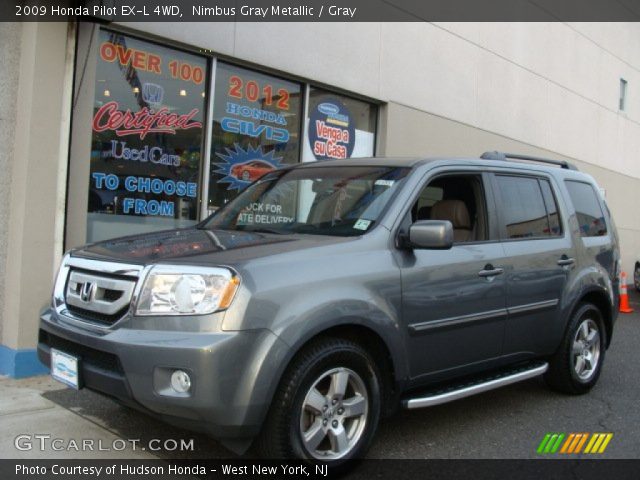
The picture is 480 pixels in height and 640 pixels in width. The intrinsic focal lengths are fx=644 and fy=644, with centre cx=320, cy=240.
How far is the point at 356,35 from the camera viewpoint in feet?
29.4

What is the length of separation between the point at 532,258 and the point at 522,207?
1.39 feet

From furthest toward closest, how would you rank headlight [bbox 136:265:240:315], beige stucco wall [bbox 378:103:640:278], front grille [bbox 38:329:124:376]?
beige stucco wall [bbox 378:103:640:278], front grille [bbox 38:329:124:376], headlight [bbox 136:265:240:315]

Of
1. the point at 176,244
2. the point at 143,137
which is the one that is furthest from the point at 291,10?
the point at 176,244

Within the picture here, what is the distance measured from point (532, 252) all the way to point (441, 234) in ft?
4.72

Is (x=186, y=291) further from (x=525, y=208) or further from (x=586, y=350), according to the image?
(x=586, y=350)

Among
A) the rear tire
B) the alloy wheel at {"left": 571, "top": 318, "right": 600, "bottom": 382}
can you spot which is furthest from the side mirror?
the alloy wheel at {"left": 571, "top": 318, "right": 600, "bottom": 382}

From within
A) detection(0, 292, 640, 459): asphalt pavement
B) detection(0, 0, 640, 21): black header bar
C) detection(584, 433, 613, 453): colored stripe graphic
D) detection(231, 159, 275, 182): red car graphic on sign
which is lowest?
detection(0, 292, 640, 459): asphalt pavement

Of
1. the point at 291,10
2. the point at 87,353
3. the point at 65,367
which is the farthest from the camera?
the point at 291,10

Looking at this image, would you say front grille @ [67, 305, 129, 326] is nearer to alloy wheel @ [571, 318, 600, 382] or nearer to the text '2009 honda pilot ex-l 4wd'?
the text '2009 honda pilot ex-l 4wd'

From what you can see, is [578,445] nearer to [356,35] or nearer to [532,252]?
[532,252]

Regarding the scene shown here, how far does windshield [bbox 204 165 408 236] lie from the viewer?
4.01m

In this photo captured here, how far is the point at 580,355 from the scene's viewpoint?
5508mm

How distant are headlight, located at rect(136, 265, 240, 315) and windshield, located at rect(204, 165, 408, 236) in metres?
0.95

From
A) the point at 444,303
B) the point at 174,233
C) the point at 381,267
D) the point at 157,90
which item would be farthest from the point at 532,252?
the point at 157,90
